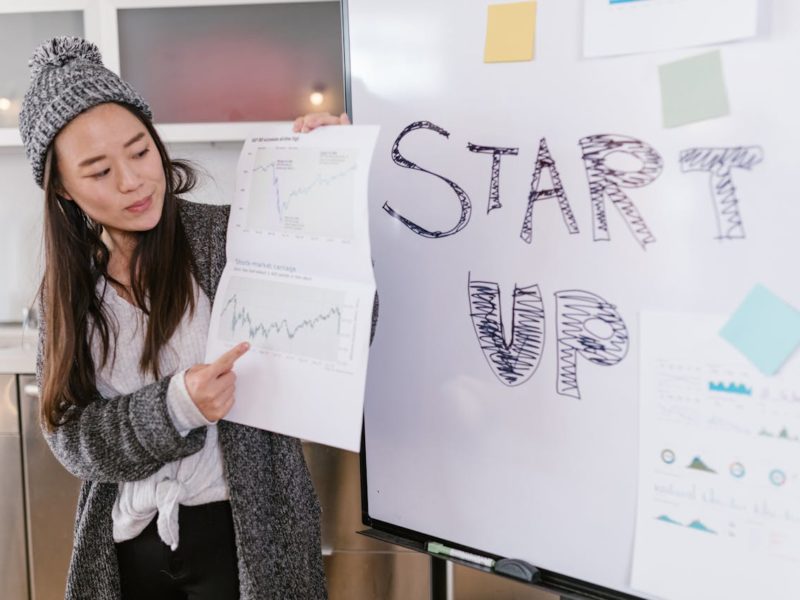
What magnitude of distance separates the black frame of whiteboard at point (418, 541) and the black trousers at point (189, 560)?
0.22 metres

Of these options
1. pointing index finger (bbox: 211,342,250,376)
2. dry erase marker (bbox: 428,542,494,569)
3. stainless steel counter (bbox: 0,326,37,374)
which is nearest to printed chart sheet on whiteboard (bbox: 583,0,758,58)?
pointing index finger (bbox: 211,342,250,376)

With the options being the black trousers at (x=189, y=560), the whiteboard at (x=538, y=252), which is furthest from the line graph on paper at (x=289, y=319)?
the black trousers at (x=189, y=560)

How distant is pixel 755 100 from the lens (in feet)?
2.32

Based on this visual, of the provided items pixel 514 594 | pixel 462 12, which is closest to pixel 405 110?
pixel 462 12

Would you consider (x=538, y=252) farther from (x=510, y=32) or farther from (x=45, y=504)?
(x=45, y=504)

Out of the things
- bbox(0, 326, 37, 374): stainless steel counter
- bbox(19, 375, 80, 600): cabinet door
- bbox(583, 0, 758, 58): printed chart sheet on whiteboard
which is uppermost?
bbox(583, 0, 758, 58): printed chart sheet on whiteboard

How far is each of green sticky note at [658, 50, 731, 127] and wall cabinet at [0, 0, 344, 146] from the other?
3.85 ft

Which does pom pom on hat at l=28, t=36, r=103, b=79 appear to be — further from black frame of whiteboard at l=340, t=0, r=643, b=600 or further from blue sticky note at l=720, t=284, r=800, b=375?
blue sticky note at l=720, t=284, r=800, b=375

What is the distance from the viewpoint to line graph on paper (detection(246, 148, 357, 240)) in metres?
0.90

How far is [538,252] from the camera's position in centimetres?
88

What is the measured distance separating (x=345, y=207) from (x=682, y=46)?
0.44 metres

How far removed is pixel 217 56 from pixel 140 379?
3.73ft

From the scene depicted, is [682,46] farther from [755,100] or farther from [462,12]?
[462,12]

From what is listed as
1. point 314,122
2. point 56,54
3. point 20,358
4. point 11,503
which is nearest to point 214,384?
point 314,122
